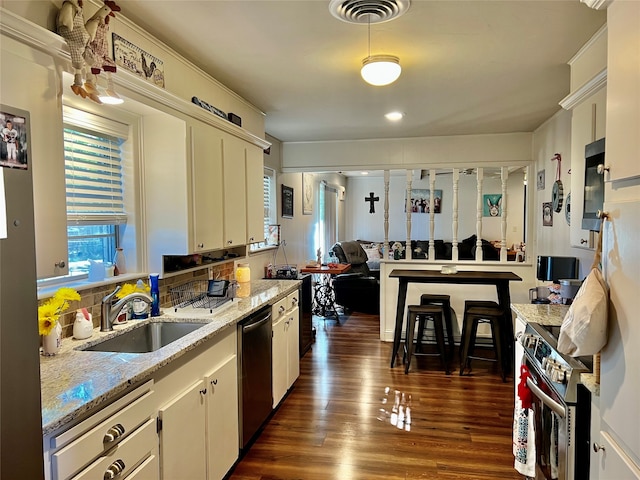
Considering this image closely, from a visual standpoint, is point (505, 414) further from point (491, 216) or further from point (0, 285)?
point (491, 216)

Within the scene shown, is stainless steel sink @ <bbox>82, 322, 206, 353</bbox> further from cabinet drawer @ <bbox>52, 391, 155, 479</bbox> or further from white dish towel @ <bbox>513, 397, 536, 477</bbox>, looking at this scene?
white dish towel @ <bbox>513, 397, 536, 477</bbox>

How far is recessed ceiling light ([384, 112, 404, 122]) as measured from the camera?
4023 mm

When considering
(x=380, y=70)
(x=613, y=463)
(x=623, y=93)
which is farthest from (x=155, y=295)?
(x=623, y=93)

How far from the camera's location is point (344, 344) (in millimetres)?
5035

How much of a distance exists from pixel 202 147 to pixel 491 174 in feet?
22.2

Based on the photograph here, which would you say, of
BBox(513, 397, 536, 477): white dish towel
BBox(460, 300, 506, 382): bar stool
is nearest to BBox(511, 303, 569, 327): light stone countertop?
BBox(513, 397, 536, 477): white dish towel

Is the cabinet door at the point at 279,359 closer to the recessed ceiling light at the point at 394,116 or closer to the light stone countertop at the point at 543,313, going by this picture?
the light stone countertop at the point at 543,313

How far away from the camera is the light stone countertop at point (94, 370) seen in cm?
128

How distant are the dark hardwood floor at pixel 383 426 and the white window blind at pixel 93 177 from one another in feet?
5.43

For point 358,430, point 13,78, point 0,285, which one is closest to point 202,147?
point 13,78

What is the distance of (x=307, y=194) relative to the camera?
649 centimetres

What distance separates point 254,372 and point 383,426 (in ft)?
3.42

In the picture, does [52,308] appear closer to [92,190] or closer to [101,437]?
[101,437]

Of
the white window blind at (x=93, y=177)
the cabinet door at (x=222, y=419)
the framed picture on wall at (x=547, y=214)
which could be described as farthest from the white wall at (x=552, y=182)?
the white window blind at (x=93, y=177)
